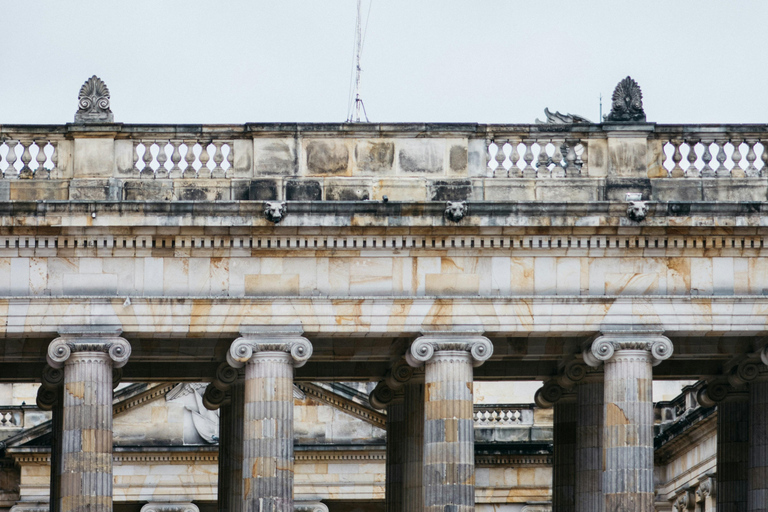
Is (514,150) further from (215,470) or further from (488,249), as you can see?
(215,470)

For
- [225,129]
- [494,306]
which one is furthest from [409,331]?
[225,129]

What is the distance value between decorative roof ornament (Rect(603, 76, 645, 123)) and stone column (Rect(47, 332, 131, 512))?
12709 millimetres

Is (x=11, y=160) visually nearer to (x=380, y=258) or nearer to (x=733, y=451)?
(x=380, y=258)

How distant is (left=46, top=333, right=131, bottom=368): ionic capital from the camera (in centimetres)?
5366

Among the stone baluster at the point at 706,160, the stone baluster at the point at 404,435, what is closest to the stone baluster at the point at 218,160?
the stone baluster at the point at 404,435

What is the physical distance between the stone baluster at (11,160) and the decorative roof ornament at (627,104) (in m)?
14.0

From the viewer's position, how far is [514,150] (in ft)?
184

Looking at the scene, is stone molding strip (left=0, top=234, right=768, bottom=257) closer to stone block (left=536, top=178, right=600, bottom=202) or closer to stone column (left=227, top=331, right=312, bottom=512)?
stone block (left=536, top=178, right=600, bottom=202)

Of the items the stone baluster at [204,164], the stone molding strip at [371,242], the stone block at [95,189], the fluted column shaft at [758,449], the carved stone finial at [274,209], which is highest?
the stone baluster at [204,164]

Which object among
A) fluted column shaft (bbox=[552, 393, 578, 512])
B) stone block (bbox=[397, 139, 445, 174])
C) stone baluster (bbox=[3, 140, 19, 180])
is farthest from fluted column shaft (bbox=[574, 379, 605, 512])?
stone baluster (bbox=[3, 140, 19, 180])

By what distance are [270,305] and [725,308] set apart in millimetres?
10430

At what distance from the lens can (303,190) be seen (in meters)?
55.2

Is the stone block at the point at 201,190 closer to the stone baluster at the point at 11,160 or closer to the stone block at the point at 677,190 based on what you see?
the stone baluster at the point at 11,160

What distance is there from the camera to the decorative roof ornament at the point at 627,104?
5588cm
